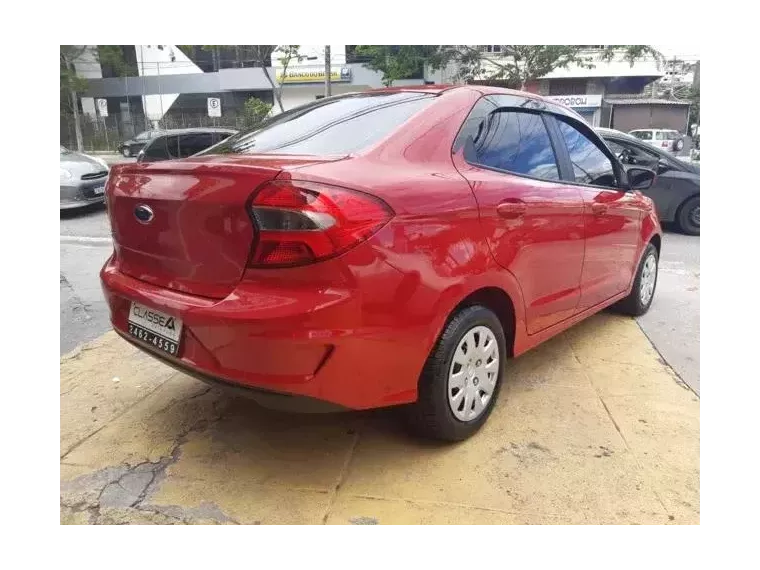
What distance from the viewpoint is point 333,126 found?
2.47 m

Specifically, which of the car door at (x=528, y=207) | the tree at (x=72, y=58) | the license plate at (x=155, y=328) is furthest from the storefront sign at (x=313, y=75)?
the license plate at (x=155, y=328)

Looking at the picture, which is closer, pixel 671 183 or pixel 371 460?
pixel 371 460

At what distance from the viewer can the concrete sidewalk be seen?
209 centimetres

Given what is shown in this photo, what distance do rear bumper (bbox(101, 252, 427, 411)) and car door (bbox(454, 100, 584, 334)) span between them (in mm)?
726

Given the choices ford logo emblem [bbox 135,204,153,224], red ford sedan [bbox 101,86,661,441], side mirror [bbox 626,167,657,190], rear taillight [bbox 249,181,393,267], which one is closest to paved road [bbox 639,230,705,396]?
side mirror [bbox 626,167,657,190]

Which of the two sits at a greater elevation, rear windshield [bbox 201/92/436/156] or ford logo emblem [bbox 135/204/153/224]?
rear windshield [bbox 201/92/436/156]

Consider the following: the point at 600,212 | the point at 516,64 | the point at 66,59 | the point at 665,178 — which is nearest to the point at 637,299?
the point at 600,212

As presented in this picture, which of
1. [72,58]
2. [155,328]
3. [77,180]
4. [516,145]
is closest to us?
[155,328]

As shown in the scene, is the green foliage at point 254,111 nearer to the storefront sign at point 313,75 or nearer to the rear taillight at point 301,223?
the storefront sign at point 313,75

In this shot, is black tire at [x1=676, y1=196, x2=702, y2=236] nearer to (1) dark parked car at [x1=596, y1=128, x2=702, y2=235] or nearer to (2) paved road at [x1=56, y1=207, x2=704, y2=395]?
(1) dark parked car at [x1=596, y1=128, x2=702, y2=235]

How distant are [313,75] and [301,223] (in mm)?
29426

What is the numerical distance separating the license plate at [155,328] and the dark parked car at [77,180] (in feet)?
25.4

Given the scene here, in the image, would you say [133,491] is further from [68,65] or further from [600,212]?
[68,65]

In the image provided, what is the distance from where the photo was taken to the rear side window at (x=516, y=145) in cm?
257
